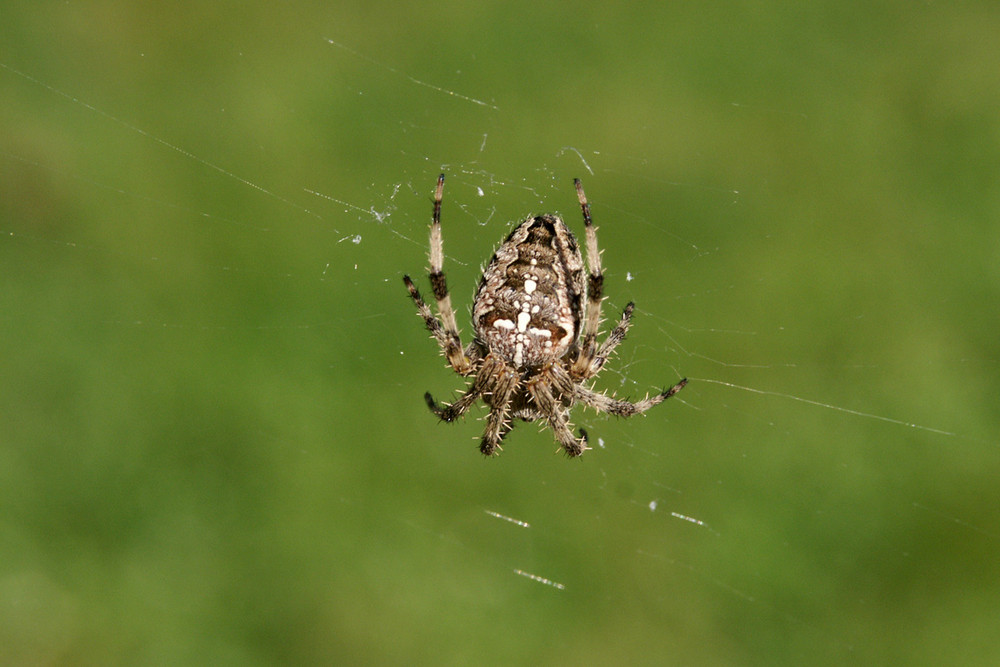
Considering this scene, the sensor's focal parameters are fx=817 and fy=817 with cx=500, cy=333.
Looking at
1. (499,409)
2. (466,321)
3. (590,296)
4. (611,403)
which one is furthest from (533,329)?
(466,321)

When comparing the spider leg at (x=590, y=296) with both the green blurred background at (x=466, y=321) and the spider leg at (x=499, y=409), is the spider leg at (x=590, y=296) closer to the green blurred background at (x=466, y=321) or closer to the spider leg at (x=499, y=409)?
the spider leg at (x=499, y=409)

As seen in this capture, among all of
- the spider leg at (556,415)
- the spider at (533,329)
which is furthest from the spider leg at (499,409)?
the spider leg at (556,415)

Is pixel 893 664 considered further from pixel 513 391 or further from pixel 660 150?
pixel 660 150

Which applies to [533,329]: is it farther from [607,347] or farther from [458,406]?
[458,406]

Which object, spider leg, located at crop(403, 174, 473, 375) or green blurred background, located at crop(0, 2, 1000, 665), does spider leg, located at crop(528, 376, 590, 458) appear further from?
green blurred background, located at crop(0, 2, 1000, 665)

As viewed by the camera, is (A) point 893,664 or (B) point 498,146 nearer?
(A) point 893,664

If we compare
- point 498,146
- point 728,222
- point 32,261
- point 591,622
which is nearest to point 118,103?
point 32,261

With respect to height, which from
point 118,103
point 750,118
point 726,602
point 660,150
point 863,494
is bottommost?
point 726,602
